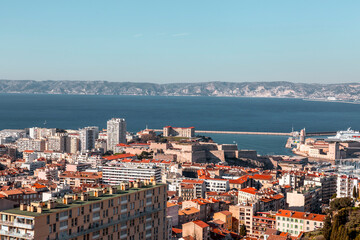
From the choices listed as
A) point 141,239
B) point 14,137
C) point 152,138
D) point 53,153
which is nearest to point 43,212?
point 141,239

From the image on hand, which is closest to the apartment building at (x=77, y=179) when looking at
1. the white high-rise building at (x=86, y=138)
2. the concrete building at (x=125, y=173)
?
the concrete building at (x=125, y=173)

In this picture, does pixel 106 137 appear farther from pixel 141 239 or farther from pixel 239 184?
pixel 141 239

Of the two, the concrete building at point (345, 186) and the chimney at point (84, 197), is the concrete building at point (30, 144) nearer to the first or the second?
the concrete building at point (345, 186)

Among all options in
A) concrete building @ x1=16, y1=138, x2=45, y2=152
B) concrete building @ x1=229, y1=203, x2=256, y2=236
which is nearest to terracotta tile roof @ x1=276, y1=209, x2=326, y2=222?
concrete building @ x1=229, y1=203, x2=256, y2=236

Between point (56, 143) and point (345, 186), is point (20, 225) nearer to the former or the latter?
point (345, 186)

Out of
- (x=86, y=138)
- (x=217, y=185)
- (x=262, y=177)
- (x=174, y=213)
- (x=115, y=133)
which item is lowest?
(x=217, y=185)

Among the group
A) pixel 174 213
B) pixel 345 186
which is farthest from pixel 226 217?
pixel 345 186
